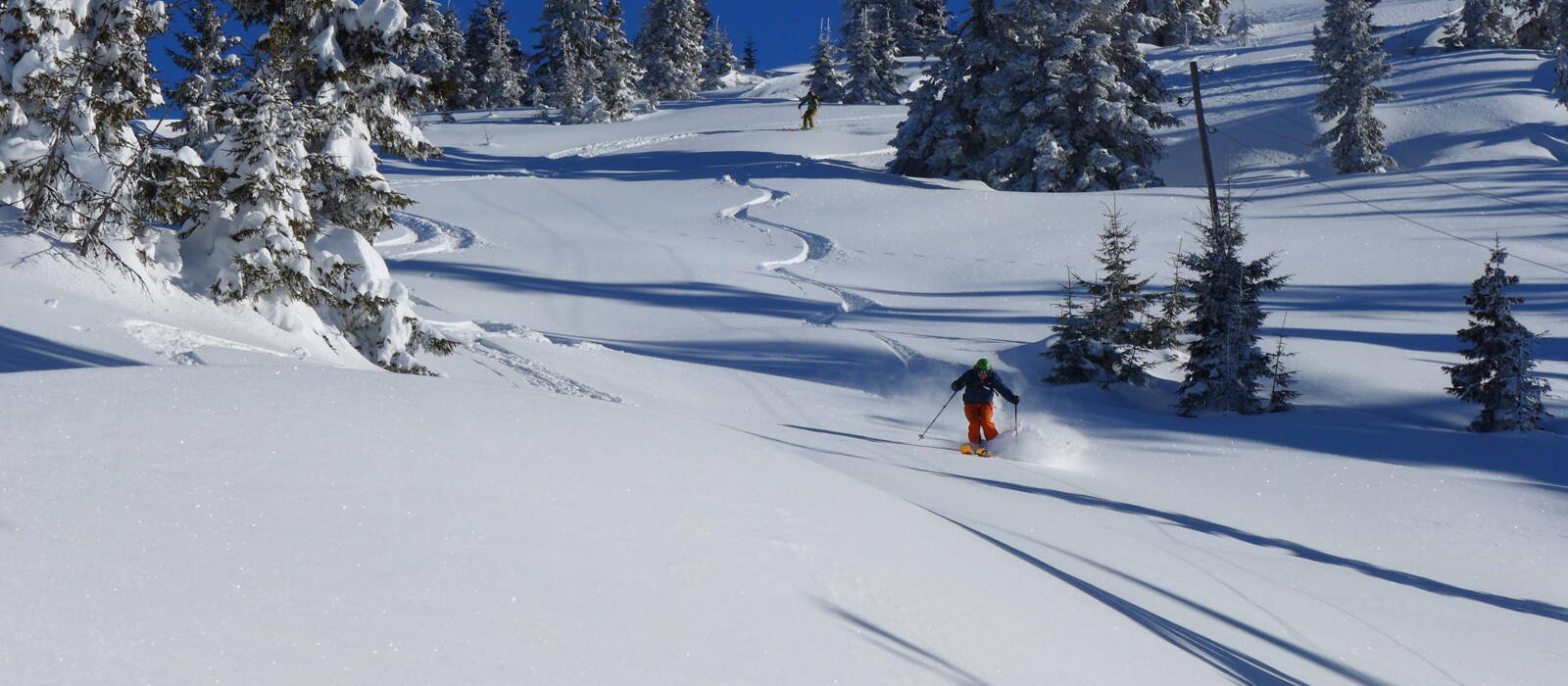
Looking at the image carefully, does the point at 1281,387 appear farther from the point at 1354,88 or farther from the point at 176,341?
the point at 1354,88

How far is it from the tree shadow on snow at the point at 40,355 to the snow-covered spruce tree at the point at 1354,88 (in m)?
43.4

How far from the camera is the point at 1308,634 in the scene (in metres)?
7.68

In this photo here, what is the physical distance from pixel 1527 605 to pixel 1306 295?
16601 mm

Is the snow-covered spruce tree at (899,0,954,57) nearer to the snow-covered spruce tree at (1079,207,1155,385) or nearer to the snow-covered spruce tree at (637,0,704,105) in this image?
the snow-covered spruce tree at (637,0,704,105)

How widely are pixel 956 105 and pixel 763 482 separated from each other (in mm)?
37784

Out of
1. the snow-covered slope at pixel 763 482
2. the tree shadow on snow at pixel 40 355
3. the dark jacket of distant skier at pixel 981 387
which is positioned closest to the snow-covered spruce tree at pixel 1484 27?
the snow-covered slope at pixel 763 482

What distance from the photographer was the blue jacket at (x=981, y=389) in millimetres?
14656

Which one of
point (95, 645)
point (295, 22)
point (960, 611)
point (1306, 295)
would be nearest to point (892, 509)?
point (960, 611)

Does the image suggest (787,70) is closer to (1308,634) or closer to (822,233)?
(822,233)

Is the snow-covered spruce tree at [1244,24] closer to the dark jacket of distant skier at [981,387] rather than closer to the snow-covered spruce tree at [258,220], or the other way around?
the dark jacket of distant skier at [981,387]

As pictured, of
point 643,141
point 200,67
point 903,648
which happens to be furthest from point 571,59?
point 903,648

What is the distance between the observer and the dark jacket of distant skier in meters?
14.7

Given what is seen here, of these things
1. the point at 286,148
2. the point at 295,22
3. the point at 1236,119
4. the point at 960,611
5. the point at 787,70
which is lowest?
the point at 960,611

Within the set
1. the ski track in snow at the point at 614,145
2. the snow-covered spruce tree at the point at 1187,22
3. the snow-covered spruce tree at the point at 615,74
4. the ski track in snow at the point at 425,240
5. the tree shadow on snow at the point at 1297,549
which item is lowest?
the tree shadow on snow at the point at 1297,549
